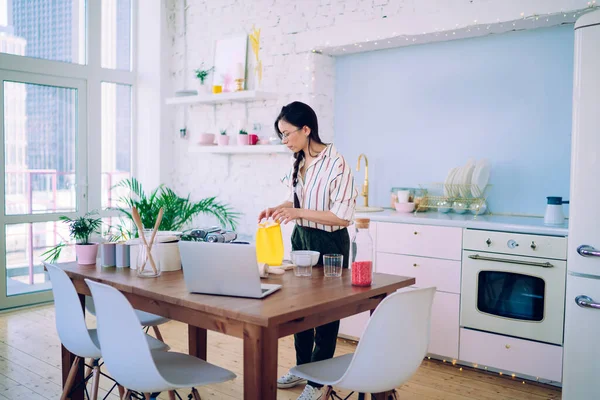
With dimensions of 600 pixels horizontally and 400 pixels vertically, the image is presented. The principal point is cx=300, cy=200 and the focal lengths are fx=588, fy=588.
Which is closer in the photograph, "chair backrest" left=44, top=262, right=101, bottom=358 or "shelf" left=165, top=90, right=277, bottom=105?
"chair backrest" left=44, top=262, right=101, bottom=358

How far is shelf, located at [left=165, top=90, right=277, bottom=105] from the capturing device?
4.89m

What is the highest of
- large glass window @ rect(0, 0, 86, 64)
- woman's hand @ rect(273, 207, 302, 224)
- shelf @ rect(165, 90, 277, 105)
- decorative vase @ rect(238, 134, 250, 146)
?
large glass window @ rect(0, 0, 86, 64)

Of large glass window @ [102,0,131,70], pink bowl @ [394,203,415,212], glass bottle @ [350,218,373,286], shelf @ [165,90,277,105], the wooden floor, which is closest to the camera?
glass bottle @ [350,218,373,286]

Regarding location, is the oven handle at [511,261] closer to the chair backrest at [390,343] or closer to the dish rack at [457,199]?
the dish rack at [457,199]

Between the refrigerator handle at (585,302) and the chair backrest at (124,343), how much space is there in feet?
7.08

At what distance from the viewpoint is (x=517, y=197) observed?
13.2ft

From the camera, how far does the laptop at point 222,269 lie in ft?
6.73

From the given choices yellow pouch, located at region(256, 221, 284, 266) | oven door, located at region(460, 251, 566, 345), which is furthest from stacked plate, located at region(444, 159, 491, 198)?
yellow pouch, located at region(256, 221, 284, 266)

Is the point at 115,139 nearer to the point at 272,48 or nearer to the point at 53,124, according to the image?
the point at 53,124

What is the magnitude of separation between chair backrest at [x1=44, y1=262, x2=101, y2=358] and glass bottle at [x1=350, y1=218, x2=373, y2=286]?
1119 millimetres

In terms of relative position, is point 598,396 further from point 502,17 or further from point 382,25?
point 382,25

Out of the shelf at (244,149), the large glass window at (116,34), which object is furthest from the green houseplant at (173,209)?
the large glass window at (116,34)

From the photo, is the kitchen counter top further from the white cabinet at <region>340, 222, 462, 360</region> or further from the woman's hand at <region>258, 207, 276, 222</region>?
the woman's hand at <region>258, 207, 276, 222</region>

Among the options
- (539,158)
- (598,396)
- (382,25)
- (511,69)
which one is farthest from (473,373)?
(382,25)
